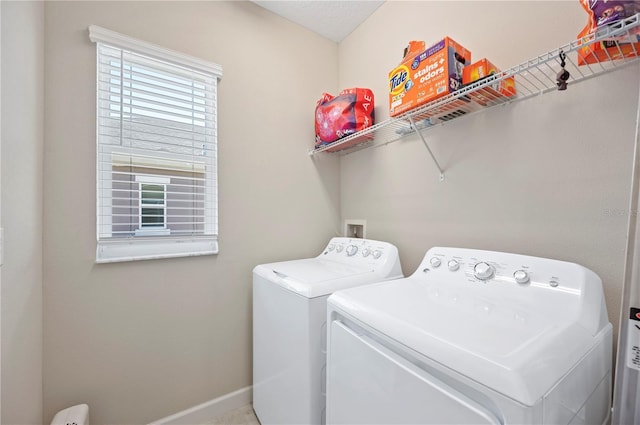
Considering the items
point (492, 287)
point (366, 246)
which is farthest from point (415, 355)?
point (366, 246)

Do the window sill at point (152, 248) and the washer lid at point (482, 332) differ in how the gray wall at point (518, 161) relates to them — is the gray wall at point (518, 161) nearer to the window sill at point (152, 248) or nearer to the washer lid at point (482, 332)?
the washer lid at point (482, 332)

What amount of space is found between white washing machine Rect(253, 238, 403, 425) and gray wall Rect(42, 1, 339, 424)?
0.87 feet

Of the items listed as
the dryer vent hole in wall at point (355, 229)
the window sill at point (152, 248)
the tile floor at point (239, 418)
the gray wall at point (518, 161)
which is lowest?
the tile floor at point (239, 418)

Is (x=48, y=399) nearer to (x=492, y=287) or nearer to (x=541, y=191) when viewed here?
(x=492, y=287)

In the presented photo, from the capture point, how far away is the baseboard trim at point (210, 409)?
154cm

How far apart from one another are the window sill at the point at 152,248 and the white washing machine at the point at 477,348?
0.98 meters

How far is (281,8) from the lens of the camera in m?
1.86

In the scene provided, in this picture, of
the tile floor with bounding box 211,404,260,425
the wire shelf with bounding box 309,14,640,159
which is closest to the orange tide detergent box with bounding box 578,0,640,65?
the wire shelf with bounding box 309,14,640,159

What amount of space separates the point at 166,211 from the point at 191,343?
78 centimetres

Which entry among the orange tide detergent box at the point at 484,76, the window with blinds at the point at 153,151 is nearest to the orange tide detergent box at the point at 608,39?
the orange tide detergent box at the point at 484,76

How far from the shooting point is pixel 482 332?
0.68 meters

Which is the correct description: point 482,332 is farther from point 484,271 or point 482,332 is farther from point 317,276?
point 317,276

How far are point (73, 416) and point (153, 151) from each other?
129 cm

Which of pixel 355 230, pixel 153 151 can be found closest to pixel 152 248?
pixel 153 151
